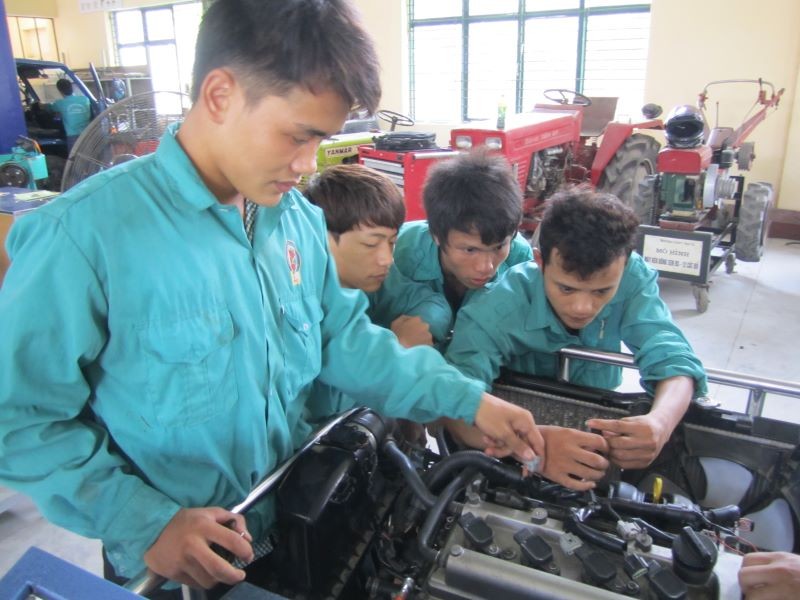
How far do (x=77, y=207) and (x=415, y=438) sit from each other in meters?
1.04

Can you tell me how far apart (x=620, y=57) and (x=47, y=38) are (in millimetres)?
11068

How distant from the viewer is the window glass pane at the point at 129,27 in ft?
36.7

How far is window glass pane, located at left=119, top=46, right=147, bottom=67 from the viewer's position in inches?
447

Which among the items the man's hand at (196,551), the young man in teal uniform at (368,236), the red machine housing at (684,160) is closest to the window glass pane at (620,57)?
the red machine housing at (684,160)

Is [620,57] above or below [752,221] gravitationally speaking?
above

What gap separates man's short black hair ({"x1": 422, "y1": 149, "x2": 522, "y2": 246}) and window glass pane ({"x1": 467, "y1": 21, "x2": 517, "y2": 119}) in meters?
6.00

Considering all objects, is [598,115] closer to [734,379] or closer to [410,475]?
[734,379]

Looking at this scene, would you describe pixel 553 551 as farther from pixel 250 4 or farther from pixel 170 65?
pixel 170 65

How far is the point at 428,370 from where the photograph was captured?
1125 millimetres

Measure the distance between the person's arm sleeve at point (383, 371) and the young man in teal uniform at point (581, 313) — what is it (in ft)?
1.07

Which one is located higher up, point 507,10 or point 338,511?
point 507,10

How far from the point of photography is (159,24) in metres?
10.9

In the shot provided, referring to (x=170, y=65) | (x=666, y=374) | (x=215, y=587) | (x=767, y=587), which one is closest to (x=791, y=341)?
(x=666, y=374)

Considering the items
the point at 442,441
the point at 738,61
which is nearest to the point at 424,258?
the point at 442,441
